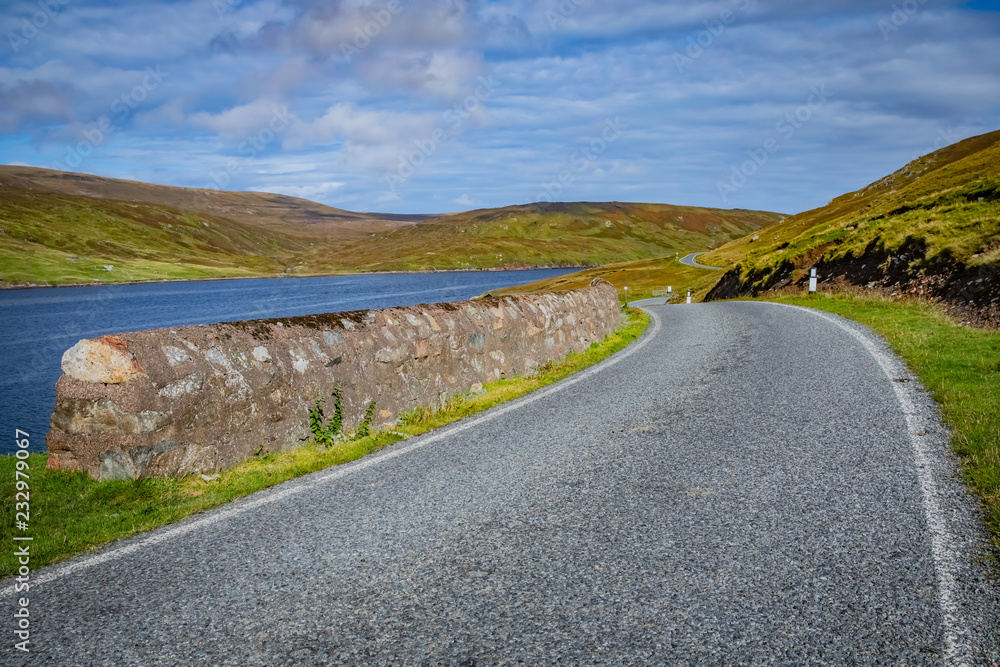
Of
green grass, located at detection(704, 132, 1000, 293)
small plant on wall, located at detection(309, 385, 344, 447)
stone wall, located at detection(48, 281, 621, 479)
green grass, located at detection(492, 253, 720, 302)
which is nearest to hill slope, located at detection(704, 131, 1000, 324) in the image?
green grass, located at detection(704, 132, 1000, 293)

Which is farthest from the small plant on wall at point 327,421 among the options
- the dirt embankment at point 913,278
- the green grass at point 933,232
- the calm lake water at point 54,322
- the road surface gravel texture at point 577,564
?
the green grass at point 933,232

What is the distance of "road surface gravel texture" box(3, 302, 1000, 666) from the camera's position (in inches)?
123

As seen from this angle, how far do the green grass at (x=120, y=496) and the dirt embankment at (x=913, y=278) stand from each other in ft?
49.9

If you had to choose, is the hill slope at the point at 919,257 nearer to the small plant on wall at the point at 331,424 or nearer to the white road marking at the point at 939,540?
the white road marking at the point at 939,540

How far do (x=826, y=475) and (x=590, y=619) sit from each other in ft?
10.4

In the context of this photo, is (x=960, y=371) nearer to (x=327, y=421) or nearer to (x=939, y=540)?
(x=939, y=540)

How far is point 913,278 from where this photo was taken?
21.4 meters

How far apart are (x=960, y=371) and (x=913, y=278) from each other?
14.7 m

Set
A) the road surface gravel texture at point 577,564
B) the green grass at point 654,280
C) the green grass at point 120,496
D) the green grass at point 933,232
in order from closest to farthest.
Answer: the road surface gravel texture at point 577,564 < the green grass at point 120,496 < the green grass at point 933,232 < the green grass at point 654,280

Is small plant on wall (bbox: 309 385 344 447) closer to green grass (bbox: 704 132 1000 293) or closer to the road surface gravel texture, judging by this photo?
the road surface gravel texture

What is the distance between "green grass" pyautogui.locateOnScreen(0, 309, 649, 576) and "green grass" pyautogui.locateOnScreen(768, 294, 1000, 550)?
6.00m

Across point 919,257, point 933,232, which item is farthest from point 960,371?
point 933,232

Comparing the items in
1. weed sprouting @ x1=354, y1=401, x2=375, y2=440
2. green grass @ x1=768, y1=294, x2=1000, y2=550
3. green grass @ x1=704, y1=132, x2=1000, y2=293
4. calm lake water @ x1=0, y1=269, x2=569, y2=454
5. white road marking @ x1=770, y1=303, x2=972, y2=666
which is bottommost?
calm lake water @ x1=0, y1=269, x2=569, y2=454

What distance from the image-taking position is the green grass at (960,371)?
514 centimetres
